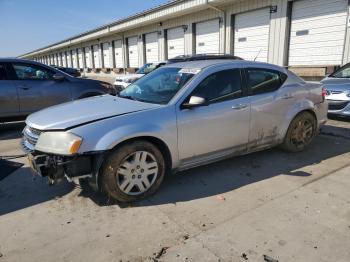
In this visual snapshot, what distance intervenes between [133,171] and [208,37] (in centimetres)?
1386

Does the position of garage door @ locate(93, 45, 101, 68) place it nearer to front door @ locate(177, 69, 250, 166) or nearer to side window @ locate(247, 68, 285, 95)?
side window @ locate(247, 68, 285, 95)

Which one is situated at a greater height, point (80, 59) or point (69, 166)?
point (80, 59)

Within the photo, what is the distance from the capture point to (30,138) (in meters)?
3.71

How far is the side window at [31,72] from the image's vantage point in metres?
7.19

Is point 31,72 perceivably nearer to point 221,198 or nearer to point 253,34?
point 221,198

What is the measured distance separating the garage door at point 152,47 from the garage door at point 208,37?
14.3 feet

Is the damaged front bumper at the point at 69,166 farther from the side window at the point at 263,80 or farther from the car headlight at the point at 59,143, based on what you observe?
the side window at the point at 263,80

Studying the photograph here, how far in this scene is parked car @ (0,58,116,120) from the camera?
23.1 ft

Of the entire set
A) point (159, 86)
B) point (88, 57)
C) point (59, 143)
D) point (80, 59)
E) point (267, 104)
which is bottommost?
point (59, 143)

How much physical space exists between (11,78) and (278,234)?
666cm

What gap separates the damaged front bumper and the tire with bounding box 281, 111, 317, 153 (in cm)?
318

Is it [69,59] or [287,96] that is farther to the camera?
[69,59]

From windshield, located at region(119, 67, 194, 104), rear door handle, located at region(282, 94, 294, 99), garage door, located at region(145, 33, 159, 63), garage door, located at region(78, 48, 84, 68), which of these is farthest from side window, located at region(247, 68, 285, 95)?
garage door, located at region(78, 48, 84, 68)

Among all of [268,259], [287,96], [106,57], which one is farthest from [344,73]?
[106,57]
